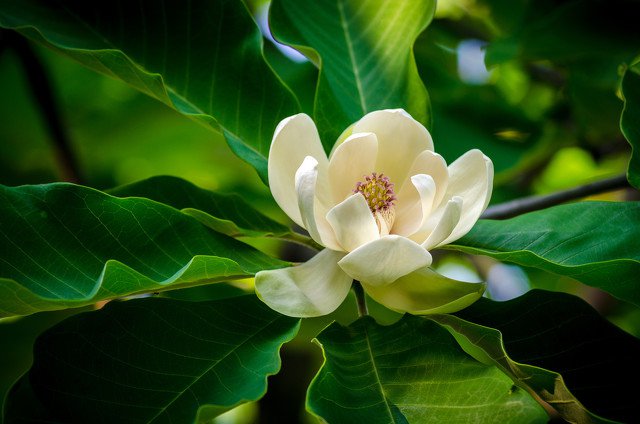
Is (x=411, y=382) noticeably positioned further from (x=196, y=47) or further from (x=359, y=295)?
(x=196, y=47)

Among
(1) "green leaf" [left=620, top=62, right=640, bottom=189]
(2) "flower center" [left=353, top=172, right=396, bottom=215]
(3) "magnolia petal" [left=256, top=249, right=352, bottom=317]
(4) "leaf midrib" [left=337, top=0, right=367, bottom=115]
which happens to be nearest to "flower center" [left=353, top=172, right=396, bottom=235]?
(2) "flower center" [left=353, top=172, right=396, bottom=215]

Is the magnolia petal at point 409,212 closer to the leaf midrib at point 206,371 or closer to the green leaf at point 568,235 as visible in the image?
the green leaf at point 568,235

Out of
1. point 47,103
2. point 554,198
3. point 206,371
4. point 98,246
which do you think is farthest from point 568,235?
point 47,103

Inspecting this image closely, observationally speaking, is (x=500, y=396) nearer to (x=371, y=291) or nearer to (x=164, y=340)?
(x=371, y=291)

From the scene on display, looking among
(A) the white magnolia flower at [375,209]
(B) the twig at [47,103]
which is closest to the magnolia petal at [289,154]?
(A) the white magnolia flower at [375,209]

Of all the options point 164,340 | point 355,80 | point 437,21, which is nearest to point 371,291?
point 164,340

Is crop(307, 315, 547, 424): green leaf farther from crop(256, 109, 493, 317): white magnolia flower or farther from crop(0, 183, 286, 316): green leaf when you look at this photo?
crop(0, 183, 286, 316): green leaf
